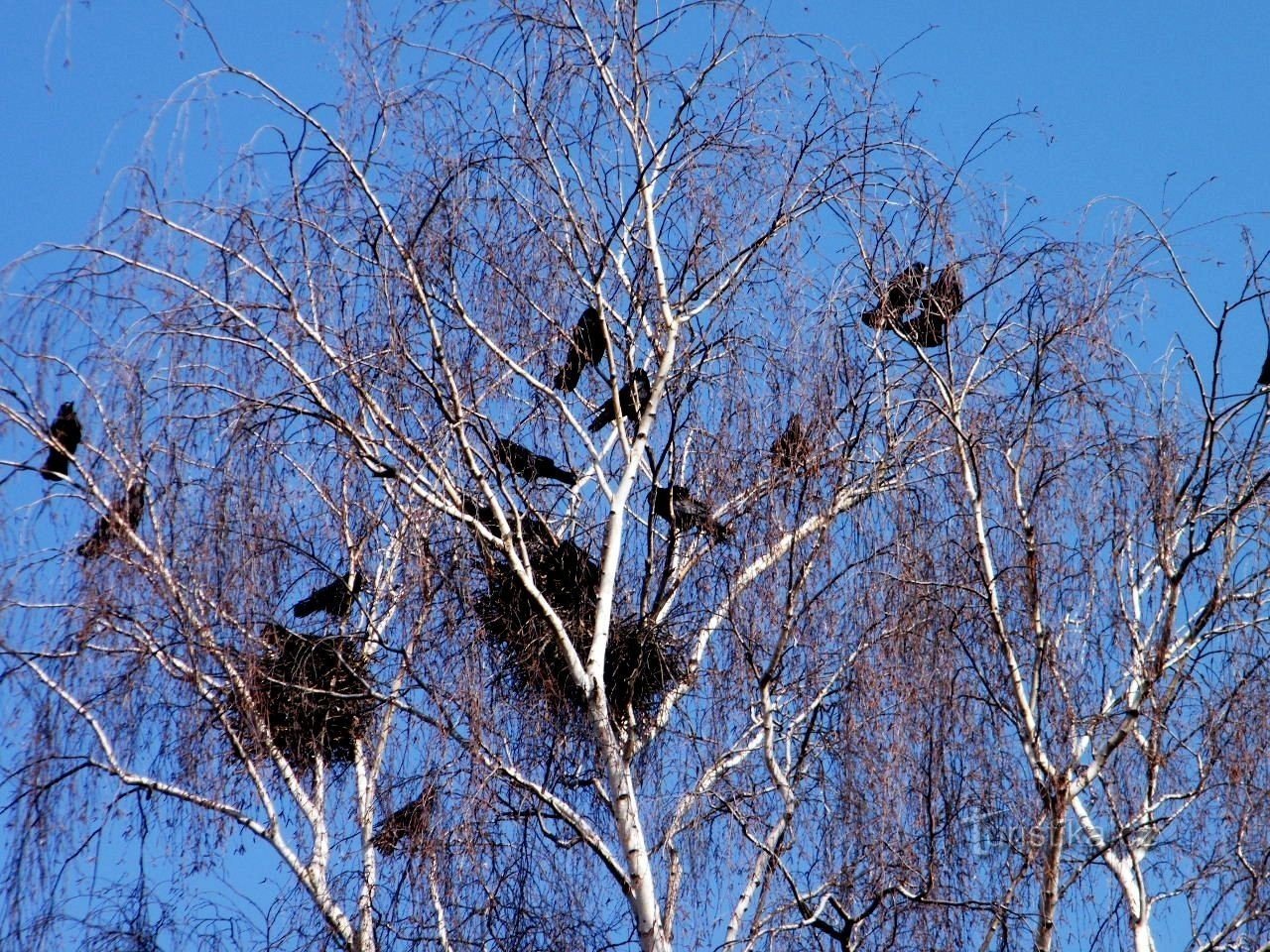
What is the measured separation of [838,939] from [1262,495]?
2182mm

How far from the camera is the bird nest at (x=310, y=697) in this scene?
6.98m

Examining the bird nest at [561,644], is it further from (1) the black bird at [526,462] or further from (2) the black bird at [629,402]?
(2) the black bird at [629,402]

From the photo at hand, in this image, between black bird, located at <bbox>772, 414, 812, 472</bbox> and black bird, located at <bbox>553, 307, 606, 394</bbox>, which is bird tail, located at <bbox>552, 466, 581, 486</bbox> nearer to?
black bird, located at <bbox>553, 307, 606, 394</bbox>

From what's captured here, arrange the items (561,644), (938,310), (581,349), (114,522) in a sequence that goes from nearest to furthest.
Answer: (114,522) < (561,644) < (938,310) < (581,349)

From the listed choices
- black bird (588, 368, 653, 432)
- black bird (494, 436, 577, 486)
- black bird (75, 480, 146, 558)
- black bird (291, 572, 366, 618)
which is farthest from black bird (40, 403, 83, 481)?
black bird (588, 368, 653, 432)

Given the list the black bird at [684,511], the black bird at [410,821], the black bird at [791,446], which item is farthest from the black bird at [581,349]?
the black bird at [410,821]

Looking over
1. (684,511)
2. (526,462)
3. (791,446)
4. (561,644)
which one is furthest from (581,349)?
(561,644)

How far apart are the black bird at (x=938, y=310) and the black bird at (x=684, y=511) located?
98 centimetres

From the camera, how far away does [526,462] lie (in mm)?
7371

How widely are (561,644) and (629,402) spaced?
3.67ft

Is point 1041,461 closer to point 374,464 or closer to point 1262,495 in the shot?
point 1262,495

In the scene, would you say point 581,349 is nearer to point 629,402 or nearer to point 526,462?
point 629,402

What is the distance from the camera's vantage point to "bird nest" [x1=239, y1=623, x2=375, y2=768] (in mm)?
6977

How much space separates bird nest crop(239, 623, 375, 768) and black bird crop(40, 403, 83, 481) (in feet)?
3.17
